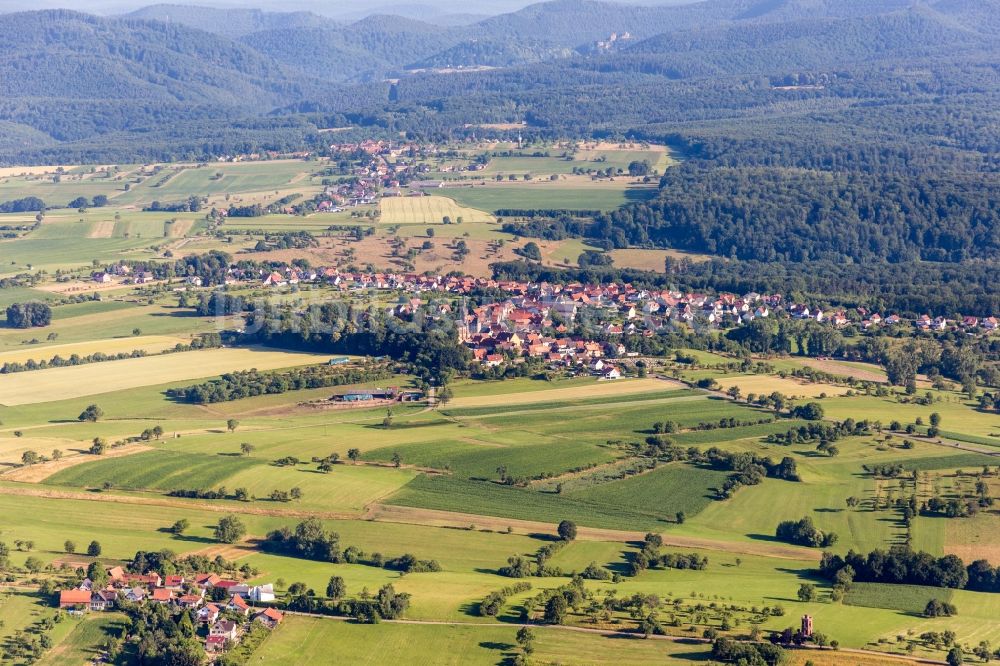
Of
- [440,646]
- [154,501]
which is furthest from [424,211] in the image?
[440,646]

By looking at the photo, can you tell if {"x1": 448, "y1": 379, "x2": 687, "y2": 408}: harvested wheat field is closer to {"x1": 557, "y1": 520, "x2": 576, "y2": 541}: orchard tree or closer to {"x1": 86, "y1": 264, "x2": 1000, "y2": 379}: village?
{"x1": 86, "y1": 264, "x2": 1000, "y2": 379}: village

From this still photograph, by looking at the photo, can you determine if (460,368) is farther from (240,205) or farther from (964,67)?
(964,67)

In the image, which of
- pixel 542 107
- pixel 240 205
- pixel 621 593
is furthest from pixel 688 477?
pixel 542 107

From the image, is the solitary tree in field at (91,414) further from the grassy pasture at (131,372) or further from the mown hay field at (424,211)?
the mown hay field at (424,211)

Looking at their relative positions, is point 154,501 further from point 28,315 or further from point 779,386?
point 28,315

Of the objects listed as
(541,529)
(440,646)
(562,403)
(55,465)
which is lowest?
(440,646)

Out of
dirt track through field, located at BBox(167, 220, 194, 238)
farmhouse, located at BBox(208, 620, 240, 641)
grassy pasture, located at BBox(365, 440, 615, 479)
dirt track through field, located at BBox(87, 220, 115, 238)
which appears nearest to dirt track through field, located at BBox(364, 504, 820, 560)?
grassy pasture, located at BBox(365, 440, 615, 479)

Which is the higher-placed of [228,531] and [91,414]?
[91,414]
